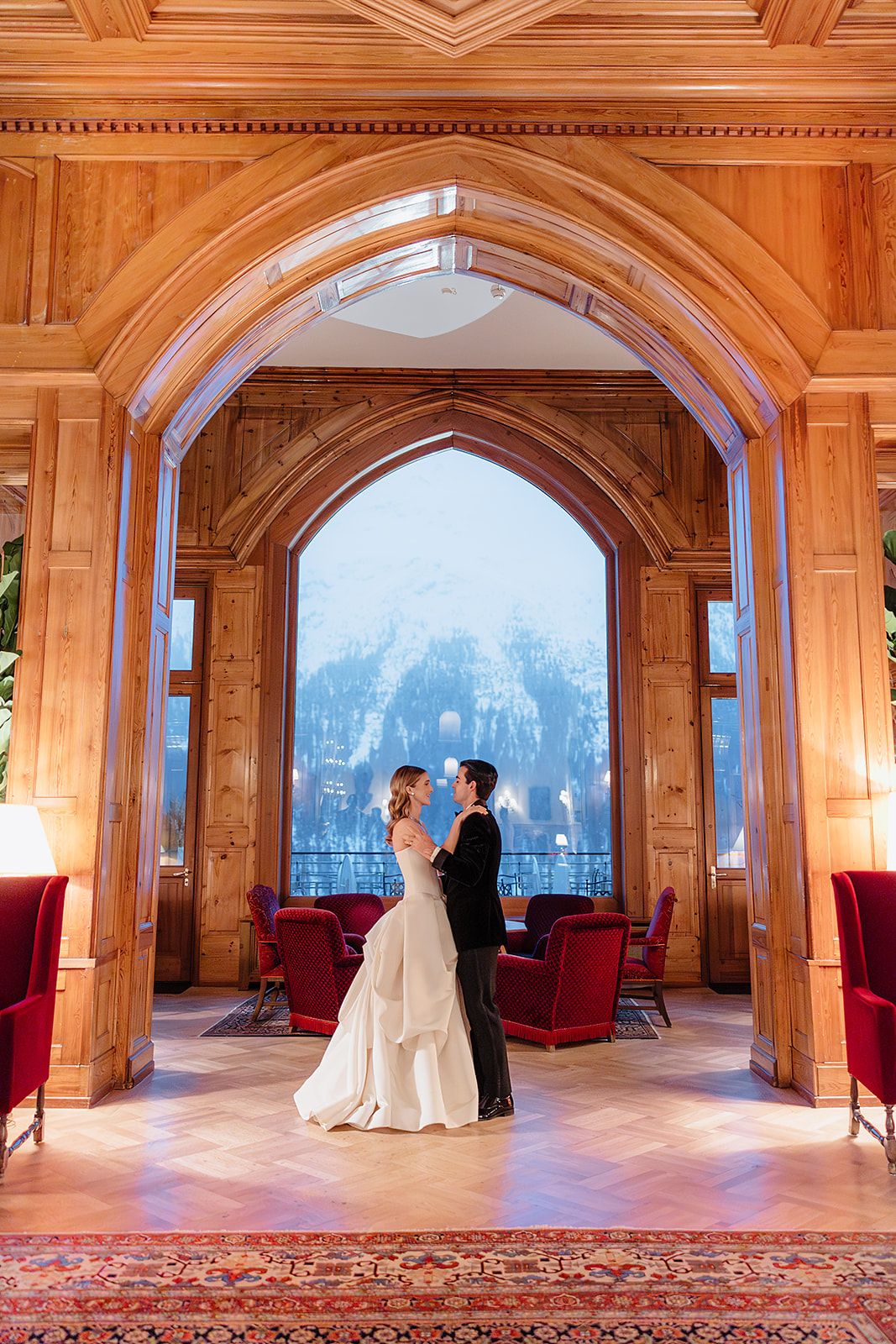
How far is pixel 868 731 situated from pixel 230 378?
13.4ft

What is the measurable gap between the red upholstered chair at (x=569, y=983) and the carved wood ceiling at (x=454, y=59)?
4.45m

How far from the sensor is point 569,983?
6.10 metres

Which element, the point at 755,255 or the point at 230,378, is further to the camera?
the point at 230,378

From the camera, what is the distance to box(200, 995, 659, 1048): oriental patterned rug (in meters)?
6.66

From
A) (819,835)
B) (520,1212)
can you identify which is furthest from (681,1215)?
(819,835)

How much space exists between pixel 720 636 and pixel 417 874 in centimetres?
589

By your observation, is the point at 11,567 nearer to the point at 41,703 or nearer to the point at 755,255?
the point at 41,703

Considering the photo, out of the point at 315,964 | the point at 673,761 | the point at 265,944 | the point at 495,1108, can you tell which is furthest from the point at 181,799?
the point at 495,1108

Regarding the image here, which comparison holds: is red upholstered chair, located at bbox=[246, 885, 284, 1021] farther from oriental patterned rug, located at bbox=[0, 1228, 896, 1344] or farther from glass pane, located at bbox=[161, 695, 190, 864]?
oriental patterned rug, located at bbox=[0, 1228, 896, 1344]

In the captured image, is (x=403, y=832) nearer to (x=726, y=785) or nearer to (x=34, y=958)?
(x=34, y=958)

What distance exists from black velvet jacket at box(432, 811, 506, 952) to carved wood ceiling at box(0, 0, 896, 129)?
12.2ft

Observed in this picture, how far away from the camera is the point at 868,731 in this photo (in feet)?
16.1

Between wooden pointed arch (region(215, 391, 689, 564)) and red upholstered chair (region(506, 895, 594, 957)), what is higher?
wooden pointed arch (region(215, 391, 689, 564))

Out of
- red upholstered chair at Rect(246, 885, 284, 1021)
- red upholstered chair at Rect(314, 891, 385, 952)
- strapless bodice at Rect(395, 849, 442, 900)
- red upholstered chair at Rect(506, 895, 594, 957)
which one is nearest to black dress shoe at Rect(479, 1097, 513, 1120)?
strapless bodice at Rect(395, 849, 442, 900)
